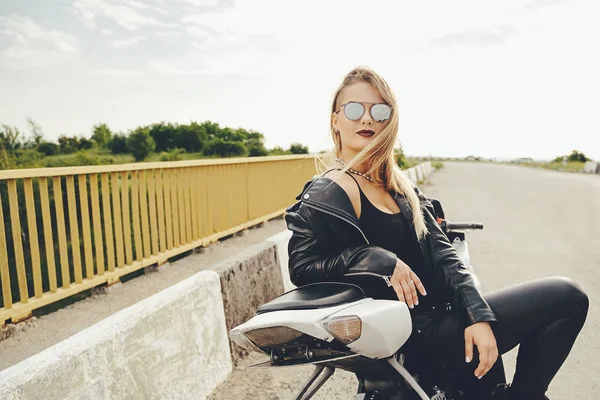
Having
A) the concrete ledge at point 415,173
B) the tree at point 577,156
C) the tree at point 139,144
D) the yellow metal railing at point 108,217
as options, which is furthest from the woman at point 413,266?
the tree at point 577,156

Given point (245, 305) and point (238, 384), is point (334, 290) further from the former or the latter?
point (245, 305)

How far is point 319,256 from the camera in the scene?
6.65 feet

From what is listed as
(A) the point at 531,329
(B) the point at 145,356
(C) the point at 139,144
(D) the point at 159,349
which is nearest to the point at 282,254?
(D) the point at 159,349

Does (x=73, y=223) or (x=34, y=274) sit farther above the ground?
(x=73, y=223)

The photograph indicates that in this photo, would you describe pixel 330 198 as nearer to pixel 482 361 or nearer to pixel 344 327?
pixel 344 327

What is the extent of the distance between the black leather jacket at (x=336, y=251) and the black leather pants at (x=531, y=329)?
0.10 meters

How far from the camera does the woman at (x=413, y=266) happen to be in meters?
1.97

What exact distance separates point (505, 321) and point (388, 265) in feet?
1.76

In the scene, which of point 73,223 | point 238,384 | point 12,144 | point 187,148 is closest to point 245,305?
point 238,384

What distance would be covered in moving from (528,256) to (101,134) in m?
31.0

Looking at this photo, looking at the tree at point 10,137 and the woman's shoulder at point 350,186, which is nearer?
the woman's shoulder at point 350,186

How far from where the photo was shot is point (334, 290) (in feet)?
6.08

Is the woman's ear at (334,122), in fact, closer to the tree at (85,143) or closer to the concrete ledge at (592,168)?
the tree at (85,143)

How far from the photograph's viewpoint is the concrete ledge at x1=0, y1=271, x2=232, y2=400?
83.0 inches
